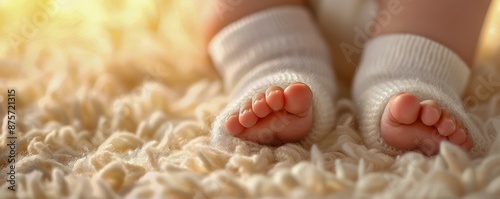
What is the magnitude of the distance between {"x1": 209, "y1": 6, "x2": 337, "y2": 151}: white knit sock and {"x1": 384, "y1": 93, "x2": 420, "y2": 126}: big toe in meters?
0.10

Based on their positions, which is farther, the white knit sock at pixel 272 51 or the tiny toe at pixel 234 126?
the white knit sock at pixel 272 51

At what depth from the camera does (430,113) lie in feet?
1.96

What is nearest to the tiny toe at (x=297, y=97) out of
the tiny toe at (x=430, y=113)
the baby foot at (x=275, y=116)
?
the baby foot at (x=275, y=116)

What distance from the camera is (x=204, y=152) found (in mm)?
610

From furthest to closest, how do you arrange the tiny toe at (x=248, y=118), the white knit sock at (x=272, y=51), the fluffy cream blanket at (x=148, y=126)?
the white knit sock at (x=272, y=51), the tiny toe at (x=248, y=118), the fluffy cream blanket at (x=148, y=126)

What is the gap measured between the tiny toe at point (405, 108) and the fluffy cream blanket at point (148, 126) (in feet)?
0.13

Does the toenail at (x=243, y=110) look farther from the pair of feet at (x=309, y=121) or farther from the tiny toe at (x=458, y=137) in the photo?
the tiny toe at (x=458, y=137)

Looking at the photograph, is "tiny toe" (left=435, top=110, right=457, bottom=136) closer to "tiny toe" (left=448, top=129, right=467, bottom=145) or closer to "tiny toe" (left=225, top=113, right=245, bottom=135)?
"tiny toe" (left=448, top=129, right=467, bottom=145)

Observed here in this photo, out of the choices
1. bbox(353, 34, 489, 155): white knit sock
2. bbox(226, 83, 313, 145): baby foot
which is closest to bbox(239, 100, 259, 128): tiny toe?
bbox(226, 83, 313, 145): baby foot

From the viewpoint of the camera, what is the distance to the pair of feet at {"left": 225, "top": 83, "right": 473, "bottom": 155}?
0.60 meters

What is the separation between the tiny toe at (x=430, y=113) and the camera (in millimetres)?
598

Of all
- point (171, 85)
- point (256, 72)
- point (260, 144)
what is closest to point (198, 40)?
point (171, 85)

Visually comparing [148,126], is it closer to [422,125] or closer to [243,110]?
[243,110]

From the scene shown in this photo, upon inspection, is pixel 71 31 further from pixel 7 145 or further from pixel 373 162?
pixel 373 162
